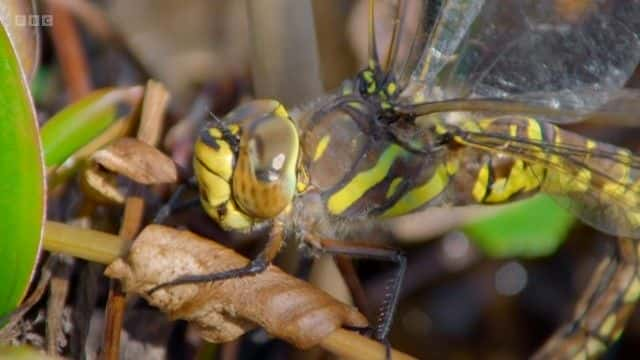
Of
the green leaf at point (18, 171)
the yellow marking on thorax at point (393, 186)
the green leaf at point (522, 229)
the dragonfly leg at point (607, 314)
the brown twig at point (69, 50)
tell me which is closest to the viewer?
the green leaf at point (18, 171)

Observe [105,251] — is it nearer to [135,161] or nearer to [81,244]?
[81,244]

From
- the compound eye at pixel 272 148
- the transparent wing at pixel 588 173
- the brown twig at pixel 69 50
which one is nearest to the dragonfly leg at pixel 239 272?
the compound eye at pixel 272 148

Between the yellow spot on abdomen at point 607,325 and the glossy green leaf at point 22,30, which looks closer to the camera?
the glossy green leaf at point 22,30

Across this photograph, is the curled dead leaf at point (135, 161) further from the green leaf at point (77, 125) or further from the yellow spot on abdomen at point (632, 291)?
the yellow spot on abdomen at point (632, 291)

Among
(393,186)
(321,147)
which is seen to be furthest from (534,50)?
(321,147)

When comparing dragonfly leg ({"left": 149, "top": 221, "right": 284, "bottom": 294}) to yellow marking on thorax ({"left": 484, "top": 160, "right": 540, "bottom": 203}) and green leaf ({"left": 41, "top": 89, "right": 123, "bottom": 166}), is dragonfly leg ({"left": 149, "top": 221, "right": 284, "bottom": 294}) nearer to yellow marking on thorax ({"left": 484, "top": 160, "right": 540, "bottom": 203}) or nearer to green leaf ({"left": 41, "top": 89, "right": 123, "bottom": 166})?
green leaf ({"left": 41, "top": 89, "right": 123, "bottom": 166})

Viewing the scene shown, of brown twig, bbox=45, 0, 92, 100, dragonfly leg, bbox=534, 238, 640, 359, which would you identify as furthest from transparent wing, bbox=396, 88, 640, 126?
brown twig, bbox=45, 0, 92, 100
